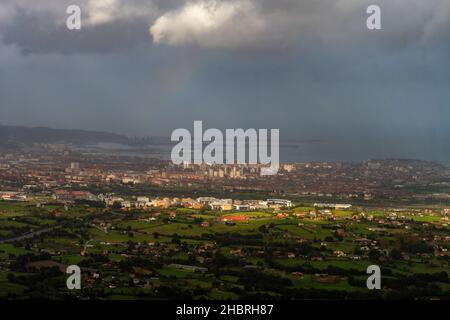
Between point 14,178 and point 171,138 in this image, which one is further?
point 14,178

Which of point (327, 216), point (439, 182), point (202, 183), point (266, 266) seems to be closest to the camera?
point (266, 266)

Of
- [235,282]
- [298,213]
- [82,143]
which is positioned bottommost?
[235,282]

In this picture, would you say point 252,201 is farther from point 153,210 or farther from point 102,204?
point 102,204

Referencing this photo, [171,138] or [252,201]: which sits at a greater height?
[171,138]

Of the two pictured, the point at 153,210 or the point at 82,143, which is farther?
the point at 82,143

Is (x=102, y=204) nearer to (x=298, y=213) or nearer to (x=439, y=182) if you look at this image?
(x=298, y=213)
